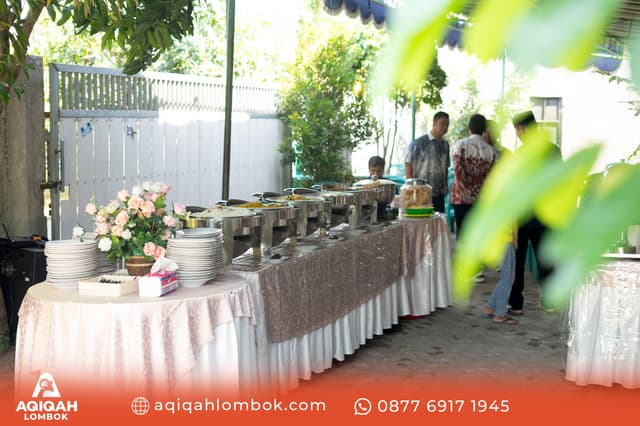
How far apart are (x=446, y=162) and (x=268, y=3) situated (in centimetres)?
1253

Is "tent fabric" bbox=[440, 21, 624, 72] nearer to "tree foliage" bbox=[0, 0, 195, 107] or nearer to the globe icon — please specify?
the globe icon

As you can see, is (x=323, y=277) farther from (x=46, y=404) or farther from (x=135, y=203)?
(x=46, y=404)

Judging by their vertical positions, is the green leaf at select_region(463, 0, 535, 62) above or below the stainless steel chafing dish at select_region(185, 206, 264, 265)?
above

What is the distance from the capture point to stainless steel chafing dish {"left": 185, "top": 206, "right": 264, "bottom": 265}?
12.6ft

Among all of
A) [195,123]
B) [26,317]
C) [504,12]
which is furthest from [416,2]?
[195,123]

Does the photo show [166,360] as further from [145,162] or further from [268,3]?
[268,3]

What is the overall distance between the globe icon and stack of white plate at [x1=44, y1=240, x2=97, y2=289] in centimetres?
54

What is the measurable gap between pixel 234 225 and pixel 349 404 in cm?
103

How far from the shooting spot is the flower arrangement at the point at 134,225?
342 centimetres

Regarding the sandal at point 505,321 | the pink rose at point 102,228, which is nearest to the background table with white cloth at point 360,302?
the sandal at point 505,321

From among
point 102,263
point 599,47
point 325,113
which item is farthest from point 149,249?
point 325,113

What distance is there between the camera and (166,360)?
3.12 meters

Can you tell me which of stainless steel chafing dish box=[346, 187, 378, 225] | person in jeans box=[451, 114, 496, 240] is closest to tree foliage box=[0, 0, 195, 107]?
stainless steel chafing dish box=[346, 187, 378, 225]

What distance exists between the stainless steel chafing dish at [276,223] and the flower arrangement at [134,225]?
63 centimetres
